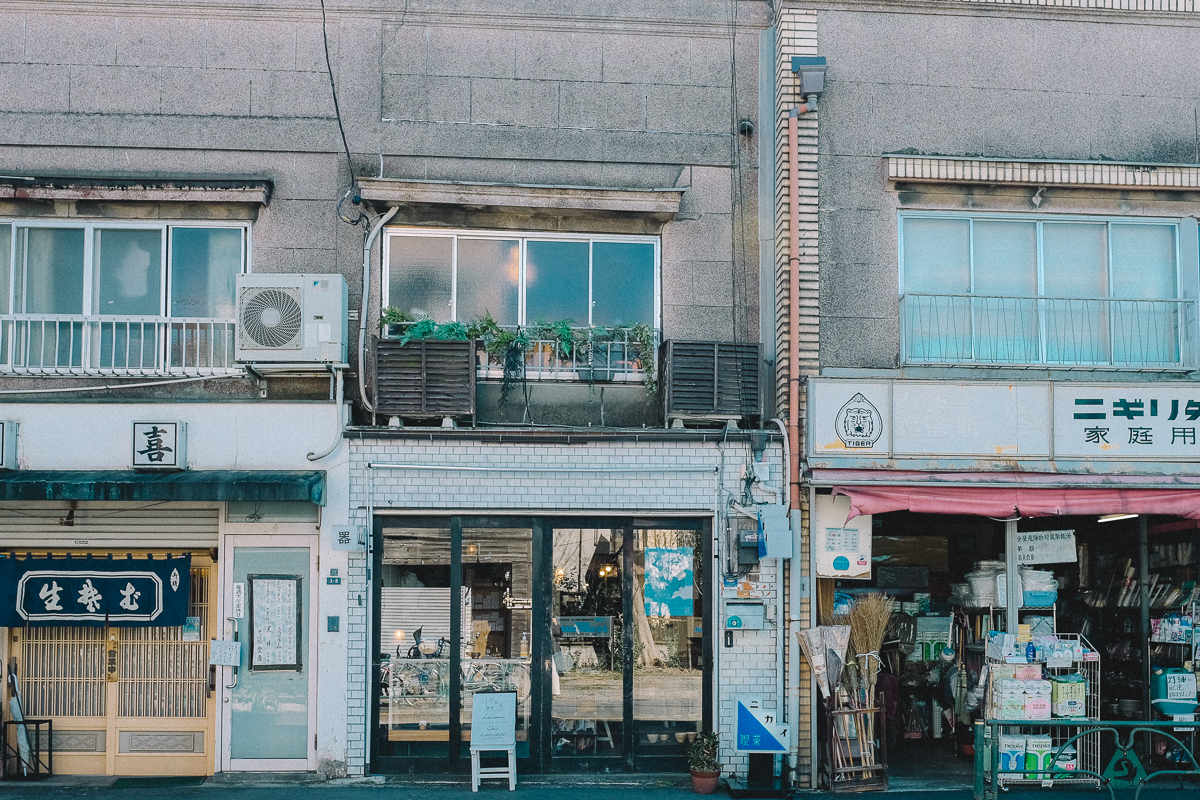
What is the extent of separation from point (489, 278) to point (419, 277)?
31.6 inches

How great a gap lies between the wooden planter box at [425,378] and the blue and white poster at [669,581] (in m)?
2.66

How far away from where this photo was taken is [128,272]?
11.8 metres

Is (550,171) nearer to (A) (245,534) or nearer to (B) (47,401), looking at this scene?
(A) (245,534)

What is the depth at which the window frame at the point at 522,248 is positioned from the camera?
12.0m

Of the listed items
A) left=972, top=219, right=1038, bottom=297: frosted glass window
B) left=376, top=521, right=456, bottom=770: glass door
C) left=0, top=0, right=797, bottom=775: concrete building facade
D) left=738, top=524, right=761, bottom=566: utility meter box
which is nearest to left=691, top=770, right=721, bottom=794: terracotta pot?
left=0, top=0, right=797, bottom=775: concrete building facade

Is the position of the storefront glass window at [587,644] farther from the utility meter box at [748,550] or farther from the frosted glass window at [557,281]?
the frosted glass window at [557,281]

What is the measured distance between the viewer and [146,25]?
39.1 ft

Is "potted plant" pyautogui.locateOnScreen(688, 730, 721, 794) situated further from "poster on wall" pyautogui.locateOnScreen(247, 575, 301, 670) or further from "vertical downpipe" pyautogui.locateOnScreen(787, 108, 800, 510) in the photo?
"poster on wall" pyautogui.locateOnScreen(247, 575, 301, 670)

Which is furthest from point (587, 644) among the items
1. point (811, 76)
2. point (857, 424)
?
point (811, 76)

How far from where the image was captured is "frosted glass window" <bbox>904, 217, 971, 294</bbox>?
39.9 feet

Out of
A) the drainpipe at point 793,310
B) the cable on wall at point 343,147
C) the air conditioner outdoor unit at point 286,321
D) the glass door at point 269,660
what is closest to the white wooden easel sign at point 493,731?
the glass door at point 269,660

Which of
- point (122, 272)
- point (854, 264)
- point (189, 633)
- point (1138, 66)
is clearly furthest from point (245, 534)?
point (1138, 66)

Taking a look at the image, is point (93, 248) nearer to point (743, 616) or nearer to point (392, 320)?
point (392, 320)

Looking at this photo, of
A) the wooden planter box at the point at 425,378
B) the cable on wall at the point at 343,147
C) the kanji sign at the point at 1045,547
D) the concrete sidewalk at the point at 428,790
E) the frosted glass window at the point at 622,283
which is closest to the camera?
the concrete sidewalk at the point at 428,790
